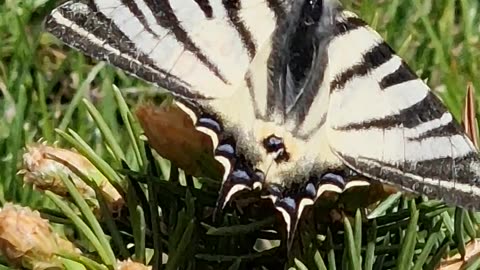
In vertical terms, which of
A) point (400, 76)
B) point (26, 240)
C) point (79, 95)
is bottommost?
point (79, 95)

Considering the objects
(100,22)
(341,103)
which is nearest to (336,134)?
(341,103)

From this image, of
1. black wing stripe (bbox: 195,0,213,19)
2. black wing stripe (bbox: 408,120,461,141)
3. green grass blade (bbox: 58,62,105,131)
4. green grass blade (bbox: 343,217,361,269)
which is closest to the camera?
green grass blade (bbox: 343,217,361,269)

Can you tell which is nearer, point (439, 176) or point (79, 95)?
point (439, 176)

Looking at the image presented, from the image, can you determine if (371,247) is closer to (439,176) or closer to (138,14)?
(439,176)

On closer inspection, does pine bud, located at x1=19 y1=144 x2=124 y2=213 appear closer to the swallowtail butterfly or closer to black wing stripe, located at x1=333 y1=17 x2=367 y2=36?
the swallowtail butterfly

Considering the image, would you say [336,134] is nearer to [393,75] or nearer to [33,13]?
[393,75]

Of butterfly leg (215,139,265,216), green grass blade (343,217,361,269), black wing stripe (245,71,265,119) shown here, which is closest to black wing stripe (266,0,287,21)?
black wing stripe (245,71,265,119)

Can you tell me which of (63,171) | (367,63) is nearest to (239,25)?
(367,63)

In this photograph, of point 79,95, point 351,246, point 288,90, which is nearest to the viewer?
point 351,246
